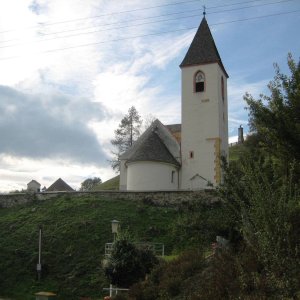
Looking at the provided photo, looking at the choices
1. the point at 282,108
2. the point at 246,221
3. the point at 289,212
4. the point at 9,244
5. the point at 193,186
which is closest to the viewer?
the point at 289,212

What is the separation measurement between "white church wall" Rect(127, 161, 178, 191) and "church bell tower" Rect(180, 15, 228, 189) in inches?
68.9

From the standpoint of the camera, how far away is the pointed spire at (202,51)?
41250 millimetres

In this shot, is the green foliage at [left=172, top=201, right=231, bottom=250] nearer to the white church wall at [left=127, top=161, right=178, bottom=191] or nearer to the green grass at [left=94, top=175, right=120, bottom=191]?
the white church wall at [left=127, top=161, right=178, bottom=191]

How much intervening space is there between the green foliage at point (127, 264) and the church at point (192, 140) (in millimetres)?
19423

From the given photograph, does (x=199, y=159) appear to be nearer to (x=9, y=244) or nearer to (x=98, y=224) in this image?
(x=98, y=224)

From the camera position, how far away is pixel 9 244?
29250 millimetres

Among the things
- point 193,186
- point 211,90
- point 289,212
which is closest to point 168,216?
point 193,186

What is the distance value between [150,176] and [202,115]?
270 inches

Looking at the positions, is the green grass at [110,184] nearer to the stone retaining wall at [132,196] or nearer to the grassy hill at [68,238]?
the stone retaining wall at [132,196]

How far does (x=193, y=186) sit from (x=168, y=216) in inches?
351

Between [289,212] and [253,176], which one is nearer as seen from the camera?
[289,212]

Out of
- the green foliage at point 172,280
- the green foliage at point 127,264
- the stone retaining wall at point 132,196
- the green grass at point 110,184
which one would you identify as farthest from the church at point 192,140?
the green grass at point 110,184

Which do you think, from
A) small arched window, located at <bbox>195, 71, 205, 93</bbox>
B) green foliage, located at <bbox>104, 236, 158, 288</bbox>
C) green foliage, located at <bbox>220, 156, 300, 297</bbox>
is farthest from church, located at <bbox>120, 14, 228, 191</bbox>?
green foliage, located at <bbox>220, 156, 300, 297</bbox>

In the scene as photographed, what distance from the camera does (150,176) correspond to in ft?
126
